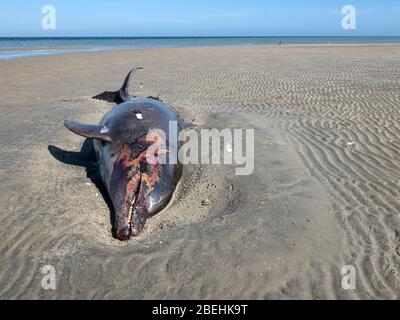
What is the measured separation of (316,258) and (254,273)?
0.76m

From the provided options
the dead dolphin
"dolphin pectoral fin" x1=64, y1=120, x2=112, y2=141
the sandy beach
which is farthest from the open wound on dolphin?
"dolphin pectoral fin" x1=64, y1=120, x2=112, y2=141

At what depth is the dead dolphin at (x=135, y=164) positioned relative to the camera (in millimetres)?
5008

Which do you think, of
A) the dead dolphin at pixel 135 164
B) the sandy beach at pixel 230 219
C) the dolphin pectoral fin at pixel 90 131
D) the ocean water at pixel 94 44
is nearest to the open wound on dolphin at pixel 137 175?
the dead dolphin at pixel 135 164

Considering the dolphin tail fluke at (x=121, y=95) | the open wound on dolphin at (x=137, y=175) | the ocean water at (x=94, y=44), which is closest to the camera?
the open wound on dolphin at (x=137, y=175)

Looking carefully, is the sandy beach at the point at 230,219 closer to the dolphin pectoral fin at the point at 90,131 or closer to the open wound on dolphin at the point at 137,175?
the open wound on dolphin at the point at 137,175

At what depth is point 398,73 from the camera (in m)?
18.5

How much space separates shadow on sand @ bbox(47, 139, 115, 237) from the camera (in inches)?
255

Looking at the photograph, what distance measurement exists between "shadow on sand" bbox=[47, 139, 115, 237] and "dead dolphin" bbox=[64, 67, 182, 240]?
1.47ft

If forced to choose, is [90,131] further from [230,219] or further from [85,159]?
[230,219]

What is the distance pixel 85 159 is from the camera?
7527 millimetres

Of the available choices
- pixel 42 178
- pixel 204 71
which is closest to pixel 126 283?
pixel 42 178

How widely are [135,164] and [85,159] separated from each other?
2506 mm

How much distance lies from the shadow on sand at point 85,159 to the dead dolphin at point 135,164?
1.47ft

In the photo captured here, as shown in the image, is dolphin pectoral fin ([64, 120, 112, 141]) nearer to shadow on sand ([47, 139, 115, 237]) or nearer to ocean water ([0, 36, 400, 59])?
shadow on sand ([47, 139, 115, 237])
